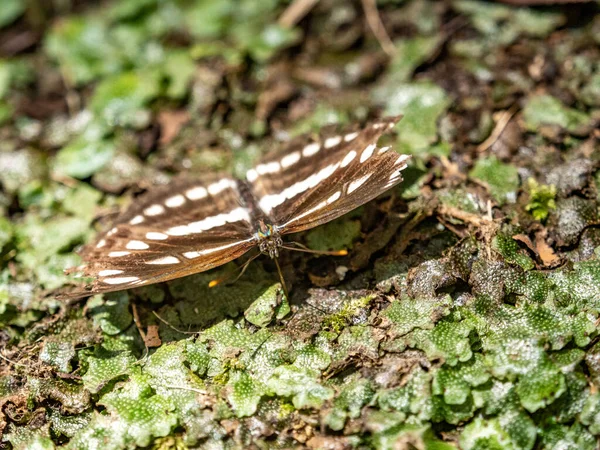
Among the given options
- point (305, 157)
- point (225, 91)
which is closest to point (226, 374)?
point (305, 157)

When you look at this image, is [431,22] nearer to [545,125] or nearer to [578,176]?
[545,125]

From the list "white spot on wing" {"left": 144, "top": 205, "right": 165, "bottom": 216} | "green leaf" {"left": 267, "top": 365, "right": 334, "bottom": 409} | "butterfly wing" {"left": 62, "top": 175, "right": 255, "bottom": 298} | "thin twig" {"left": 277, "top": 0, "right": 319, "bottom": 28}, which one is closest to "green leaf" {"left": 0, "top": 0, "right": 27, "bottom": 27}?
"thin twig" {"left": 277, "top": 0, "right": 319, "bottom": 28}

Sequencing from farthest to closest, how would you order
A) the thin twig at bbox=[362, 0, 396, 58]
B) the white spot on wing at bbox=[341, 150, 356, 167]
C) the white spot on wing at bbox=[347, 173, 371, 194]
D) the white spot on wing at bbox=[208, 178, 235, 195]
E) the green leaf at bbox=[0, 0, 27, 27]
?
the green leaf at bbox=[0, 0, 27, 27], the thin twig at bbox=[362, 0, 396, 58], the white spot on wing at bbox=[208, 178, 235, 195], the white spot on wing at bbox=[341, 150, 356, 167], the white spot on wing at bbox=[347, 173, 371, 194]

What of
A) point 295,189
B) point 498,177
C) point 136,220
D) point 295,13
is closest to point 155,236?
point 136,220

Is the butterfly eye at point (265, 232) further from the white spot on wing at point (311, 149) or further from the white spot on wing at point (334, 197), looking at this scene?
the white spot on wing at point (311, 149)

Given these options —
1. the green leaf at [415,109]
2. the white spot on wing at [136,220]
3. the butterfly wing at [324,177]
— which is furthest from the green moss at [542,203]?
the white spot on wing at [136,220]

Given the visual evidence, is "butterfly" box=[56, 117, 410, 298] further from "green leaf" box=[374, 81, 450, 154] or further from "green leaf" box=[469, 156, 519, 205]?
"green leaf" box=[469, 156, 519, 205]
